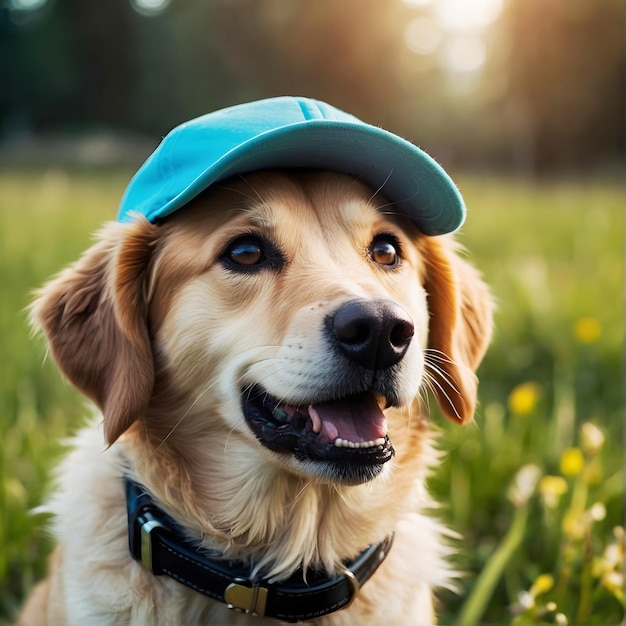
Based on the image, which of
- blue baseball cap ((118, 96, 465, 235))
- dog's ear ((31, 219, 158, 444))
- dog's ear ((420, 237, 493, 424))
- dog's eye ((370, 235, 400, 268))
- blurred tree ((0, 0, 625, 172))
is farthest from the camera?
blurred tree ((0, 0, 625, 172))

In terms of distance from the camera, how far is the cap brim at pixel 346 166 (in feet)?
6.59

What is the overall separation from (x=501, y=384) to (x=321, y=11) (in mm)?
11507

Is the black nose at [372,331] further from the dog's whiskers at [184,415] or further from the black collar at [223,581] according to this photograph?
the black collar at [223,581]

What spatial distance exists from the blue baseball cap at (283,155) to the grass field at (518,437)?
2.76 feet

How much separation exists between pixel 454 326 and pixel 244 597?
3.85ft

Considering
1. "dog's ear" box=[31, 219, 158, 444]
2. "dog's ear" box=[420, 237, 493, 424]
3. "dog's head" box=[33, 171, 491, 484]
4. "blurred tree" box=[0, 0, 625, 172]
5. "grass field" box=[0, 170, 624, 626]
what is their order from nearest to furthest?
"dog's head" box=[33, 171, 491, 484] < "dog's ear" box=[31, 219, 158, 444] < "dog's ear" box=[420, 237, 493, 424] < "grass field" box=[0, 170, 624, 626] < "blurred tree" box=[0, 0, 625, 172]

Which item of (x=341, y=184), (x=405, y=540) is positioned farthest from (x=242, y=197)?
(x=405, y=540)

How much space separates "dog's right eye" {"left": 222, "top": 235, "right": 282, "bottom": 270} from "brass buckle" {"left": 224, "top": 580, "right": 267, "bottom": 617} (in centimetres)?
92

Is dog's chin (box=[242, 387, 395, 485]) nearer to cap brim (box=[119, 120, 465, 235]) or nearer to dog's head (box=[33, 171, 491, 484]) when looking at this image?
dog's head (box=[33, 171, 491, 484])

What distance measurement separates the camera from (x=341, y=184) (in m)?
2.34

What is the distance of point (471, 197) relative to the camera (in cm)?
1163

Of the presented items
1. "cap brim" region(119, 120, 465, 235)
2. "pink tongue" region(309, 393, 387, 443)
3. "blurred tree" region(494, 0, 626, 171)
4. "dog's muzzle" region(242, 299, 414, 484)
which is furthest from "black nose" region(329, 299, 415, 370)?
"blurred tree" region(494, 0, 626, 171)

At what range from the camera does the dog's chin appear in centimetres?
193

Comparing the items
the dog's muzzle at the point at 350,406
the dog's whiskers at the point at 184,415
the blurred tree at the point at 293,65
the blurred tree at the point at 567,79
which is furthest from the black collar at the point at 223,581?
the blurred tree at the point at 567,79
